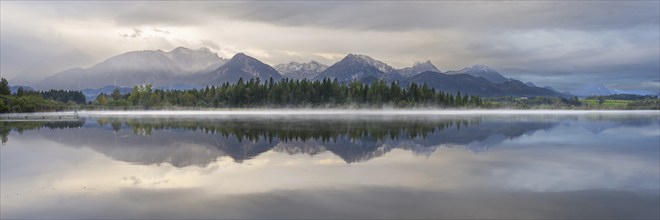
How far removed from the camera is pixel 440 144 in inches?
1254

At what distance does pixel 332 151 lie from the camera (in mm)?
27188

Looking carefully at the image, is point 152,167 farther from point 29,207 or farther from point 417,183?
point 417,183

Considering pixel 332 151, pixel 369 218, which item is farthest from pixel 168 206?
pixel 332 151

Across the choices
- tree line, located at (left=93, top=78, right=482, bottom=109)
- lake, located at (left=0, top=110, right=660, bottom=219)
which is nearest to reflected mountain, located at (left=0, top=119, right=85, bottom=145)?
lake, located at (left=0, top=110, right=660, bottom=219)

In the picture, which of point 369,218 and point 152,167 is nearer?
point 369,218

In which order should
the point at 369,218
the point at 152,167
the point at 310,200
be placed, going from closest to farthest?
1. the point at 369,218
2. the point at 310,200
3. the point at 152,167

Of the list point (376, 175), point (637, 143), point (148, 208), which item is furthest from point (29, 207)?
point (637, 143)

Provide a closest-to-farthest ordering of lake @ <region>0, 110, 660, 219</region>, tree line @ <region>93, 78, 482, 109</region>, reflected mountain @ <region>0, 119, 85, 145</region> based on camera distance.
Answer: lake @ <region>0, 110, 660, 219</region>
reflected mountain @ <region>0, 119, 85, 145</region>
tree line @ <region>93, 78, 482, 109</region>

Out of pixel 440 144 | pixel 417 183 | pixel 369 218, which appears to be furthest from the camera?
pixel 440 144

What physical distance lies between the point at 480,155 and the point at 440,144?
19.2 feet

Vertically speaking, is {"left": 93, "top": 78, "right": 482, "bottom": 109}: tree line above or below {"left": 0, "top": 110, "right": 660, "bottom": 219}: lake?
above

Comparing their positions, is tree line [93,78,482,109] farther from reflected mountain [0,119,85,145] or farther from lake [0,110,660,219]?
lake [0,110,660,219]

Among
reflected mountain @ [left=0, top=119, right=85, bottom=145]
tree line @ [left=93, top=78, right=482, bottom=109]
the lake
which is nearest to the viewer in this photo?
the lake

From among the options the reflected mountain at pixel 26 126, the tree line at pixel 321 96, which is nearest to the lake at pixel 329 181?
the reflected mountain at pixel 26 126
